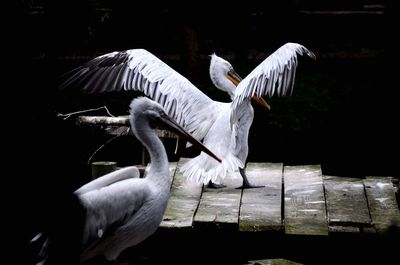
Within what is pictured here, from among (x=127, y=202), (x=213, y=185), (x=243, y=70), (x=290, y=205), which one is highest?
(x=127, y=202)

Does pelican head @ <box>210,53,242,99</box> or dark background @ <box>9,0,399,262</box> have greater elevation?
pelican head @ <box>210,53,242,99</box>

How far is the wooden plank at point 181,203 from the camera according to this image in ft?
14.7

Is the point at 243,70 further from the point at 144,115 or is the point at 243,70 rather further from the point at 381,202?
the point at 144,115

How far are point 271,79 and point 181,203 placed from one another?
1107 mm

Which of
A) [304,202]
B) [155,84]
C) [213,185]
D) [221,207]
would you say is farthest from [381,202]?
[155,84]

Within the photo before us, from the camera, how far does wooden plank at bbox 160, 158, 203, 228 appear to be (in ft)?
14.7

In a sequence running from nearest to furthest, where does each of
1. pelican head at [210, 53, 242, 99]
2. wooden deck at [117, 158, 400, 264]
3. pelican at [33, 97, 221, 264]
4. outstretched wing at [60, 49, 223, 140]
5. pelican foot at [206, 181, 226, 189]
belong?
pelican at [33, 97, 221, 264] → wooden deck at [117, 158, 400, 264] → pelican foot at [206, 181, 226, 189] → outstretched wing at [60, 49, 223, 140] → pelican head at [210, 53, 242, 99]

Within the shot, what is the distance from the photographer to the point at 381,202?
4.91m

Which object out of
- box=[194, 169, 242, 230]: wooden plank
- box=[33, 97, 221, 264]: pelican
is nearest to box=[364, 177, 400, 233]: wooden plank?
box=[194, 169, 242, 230]: wooden plank

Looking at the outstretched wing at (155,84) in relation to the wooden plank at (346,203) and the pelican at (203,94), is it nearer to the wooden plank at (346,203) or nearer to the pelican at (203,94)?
the pelican at (203,94)

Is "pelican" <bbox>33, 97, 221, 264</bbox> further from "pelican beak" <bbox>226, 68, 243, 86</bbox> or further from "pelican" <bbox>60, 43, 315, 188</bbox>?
"pelican beak" <bbox>226, 68, 243, 86</bbox>

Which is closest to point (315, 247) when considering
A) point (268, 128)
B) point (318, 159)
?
point (318, 159)

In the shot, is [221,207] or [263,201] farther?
[263,201]

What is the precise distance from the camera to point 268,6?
45.5 feet
